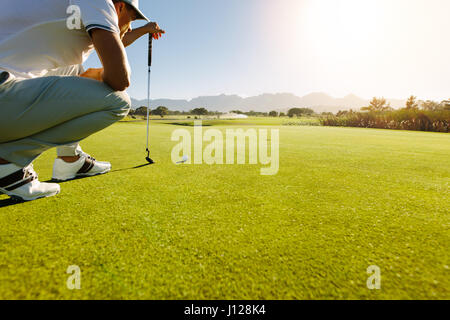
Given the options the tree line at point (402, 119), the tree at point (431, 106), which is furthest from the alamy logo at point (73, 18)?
the tree at point (431, 106)

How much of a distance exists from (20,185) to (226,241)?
165 cm

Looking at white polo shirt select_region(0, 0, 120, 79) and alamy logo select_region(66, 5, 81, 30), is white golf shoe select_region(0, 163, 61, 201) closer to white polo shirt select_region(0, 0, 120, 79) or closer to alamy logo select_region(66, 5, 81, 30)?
white polo shirt select_region(0, 0, 120, 79)

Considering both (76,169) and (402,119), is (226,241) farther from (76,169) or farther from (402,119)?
(402,119)

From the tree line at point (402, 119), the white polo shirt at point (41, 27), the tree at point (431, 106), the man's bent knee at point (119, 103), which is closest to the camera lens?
the white polo shirt at point (41, 27)

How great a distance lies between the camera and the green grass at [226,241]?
835 millimetres

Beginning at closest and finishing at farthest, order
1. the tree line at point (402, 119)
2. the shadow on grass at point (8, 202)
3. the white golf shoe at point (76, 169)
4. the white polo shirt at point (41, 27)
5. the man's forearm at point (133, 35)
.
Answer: the white polo shirt at point (41, 27) → the shadow on grass at point (8, 202) → the white golf shoe at point (76, 169) → the man's forearm at point (133, 35) → the tree line at point (402, 119)

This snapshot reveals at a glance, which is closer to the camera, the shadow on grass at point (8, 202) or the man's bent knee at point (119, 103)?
the shadow on grass at point (8, 202)

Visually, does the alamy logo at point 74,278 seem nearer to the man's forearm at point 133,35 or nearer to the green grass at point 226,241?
the green grass at point 226,241

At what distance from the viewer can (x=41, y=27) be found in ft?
4.58

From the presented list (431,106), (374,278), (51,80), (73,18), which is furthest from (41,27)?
(431,106)

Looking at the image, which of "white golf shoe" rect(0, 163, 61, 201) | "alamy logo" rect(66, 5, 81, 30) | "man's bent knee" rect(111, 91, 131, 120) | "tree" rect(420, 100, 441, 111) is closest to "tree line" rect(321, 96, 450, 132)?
"tree" rect(420, 100, 441, 111)
